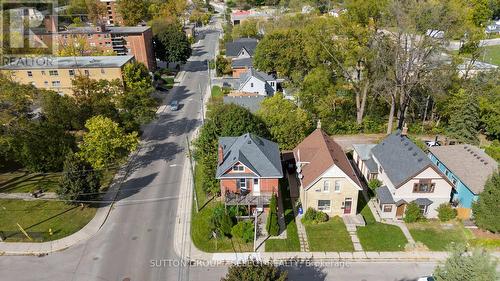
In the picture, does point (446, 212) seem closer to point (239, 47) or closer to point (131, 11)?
point (239, 47)

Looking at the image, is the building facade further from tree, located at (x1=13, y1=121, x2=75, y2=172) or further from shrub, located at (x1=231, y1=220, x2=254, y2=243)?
shrub, located at (x1=231, y1=220, x2=254, y2=243)

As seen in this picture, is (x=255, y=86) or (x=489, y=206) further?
(x=255, y=86)

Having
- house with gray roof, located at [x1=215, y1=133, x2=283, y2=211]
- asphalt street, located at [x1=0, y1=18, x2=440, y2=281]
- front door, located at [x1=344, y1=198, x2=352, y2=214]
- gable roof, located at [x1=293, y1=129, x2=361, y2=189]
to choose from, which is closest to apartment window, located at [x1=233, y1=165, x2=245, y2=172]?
house with gray roof, located at [x1=215, y1=133, x2=283, y2=211]

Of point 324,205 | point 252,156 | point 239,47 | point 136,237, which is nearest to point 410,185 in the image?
point 324,205

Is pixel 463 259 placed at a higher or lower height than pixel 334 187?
higher

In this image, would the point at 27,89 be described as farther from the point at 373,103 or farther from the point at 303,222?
the point at 373,103

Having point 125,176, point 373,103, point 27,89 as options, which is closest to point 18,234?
point 125,176
